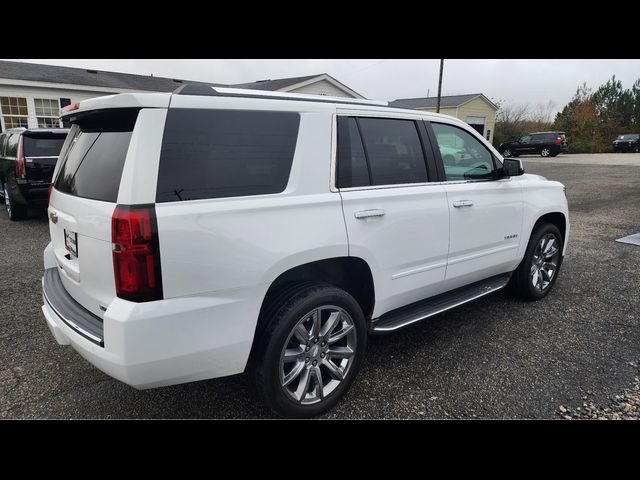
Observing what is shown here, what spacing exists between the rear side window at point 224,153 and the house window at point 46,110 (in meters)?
20.0

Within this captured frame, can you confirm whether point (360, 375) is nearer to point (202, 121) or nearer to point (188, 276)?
point (188, 276)

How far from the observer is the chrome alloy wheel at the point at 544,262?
4418mm

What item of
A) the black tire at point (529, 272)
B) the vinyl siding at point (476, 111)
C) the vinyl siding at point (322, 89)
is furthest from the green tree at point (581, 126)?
the black tire at point (529, 272)

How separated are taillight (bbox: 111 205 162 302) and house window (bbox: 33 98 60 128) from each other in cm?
2020

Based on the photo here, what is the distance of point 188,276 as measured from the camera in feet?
6.89

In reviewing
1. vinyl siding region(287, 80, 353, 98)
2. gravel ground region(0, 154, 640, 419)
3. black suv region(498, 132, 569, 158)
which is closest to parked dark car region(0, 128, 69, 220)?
gravel ground region(0, 154, 640, 419)

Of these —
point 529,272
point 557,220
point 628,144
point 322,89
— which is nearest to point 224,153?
point 529,272

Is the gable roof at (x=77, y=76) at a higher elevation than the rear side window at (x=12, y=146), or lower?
higher

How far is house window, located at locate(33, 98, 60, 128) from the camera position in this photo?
18.8 m

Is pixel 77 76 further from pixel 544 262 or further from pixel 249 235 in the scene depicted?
pixel 249 235

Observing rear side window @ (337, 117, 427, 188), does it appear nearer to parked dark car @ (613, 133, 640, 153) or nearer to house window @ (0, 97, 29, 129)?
house window @ (0, 97, 29, 129)

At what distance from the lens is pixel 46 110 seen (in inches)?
747

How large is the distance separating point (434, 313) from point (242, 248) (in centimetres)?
167

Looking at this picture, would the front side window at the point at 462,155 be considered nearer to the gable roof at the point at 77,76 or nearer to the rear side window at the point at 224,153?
the rear side window at the point at 224,153
